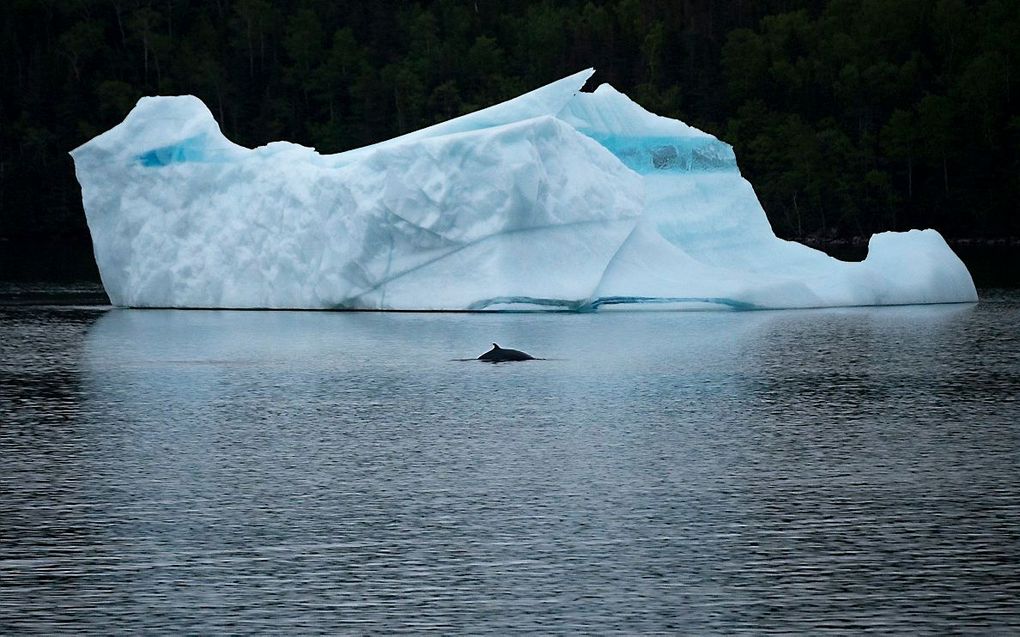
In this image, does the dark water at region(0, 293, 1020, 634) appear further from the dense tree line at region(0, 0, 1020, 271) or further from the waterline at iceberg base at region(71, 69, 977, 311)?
the dense tree line at region(0, 0, 1020, 271)

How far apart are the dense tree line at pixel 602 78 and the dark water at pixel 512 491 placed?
52.5 m

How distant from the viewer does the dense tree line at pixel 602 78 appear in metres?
72.5

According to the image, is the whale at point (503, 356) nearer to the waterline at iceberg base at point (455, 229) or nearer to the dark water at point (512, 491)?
the dark water at point (512, 491)

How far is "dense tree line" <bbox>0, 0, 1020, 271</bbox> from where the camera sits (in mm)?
72500

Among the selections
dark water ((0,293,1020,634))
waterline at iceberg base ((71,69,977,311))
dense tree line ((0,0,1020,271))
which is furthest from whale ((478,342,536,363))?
dense tree line ((0,0,1020,271))

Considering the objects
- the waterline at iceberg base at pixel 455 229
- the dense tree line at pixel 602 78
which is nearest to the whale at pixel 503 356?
the waterline at iceberg base at pixel 455 229

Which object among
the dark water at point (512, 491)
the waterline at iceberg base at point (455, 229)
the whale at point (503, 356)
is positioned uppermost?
the waterline at iceberg base at point (455, 229)

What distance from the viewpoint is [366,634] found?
316 inches

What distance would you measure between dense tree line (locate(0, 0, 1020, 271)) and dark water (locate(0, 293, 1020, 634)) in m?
52.5

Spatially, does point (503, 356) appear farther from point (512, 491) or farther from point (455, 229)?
point (512, 491)

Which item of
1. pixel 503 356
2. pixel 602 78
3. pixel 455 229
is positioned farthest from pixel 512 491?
pixel 602 78

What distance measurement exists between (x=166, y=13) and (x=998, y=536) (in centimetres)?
8899

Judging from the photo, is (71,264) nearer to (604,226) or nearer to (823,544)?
(604,226)

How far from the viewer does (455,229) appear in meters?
27.9
